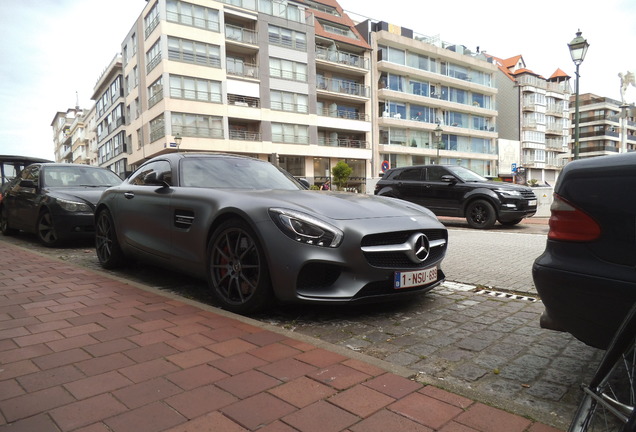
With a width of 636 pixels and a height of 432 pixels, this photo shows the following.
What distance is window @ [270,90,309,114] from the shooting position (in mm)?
36938

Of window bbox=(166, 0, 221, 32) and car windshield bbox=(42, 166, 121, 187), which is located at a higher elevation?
window bbox=(166, 0, 221, 32)

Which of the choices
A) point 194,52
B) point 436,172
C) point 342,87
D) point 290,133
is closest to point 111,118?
point 194,52

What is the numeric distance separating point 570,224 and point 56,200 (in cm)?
763

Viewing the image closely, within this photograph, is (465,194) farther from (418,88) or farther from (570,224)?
(418,88)

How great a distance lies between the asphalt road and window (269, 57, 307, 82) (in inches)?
1350

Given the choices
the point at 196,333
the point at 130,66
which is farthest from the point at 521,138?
the point at 196,333

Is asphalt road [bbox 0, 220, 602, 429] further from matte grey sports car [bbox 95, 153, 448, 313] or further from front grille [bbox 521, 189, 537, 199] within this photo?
front grille [bbox 521, 189, 537, 199]

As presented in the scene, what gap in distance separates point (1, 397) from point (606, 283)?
2.87 metres

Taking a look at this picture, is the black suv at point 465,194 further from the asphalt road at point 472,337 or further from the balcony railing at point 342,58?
the balcony railing at point 342,58

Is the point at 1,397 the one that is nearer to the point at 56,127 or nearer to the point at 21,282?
the point at 21,282

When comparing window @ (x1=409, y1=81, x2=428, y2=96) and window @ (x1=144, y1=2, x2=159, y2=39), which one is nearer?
window @ (x1=144, y1=2, x2=159, y2=39)

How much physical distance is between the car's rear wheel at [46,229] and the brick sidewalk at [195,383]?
175 inches

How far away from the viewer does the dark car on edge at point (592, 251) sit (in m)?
1.95

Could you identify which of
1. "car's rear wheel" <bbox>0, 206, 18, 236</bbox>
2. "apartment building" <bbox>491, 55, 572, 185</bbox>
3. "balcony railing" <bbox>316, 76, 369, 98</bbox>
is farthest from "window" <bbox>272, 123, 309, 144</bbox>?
"apartment building" <bbox>491, 55, 572, 185</bbox>
